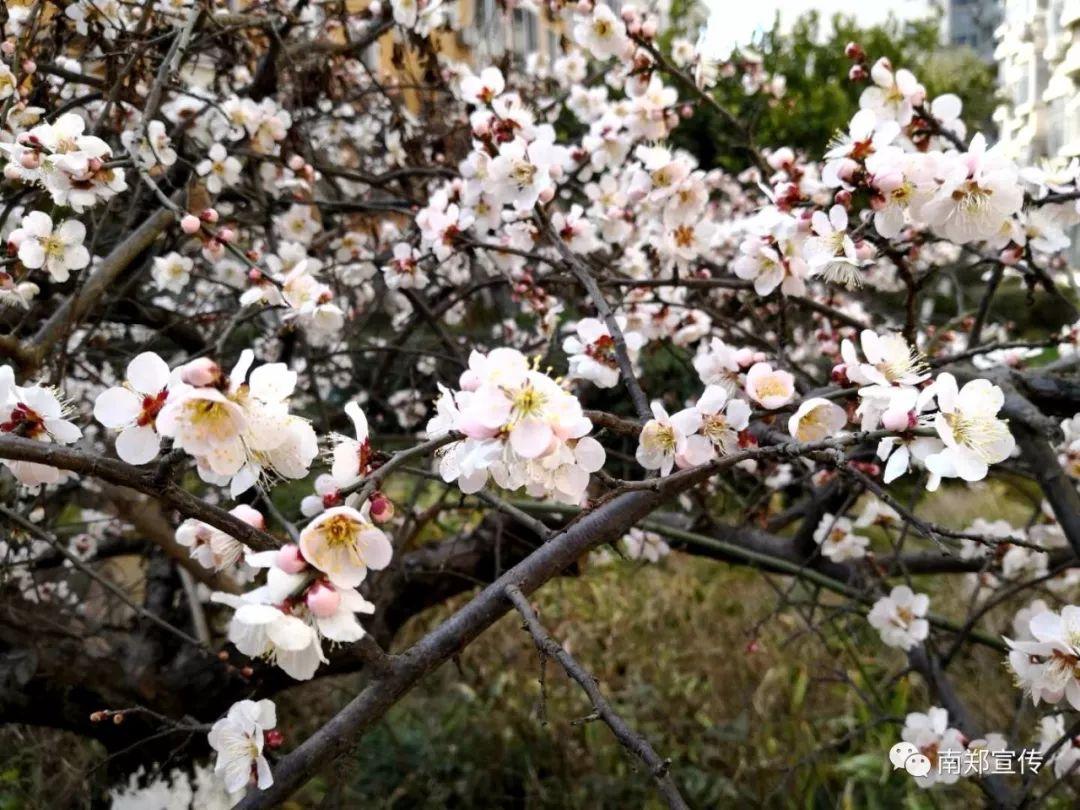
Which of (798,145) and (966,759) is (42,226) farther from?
(798,145)

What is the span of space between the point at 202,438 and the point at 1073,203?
149 centimetres

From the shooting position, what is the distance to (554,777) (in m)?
2.84

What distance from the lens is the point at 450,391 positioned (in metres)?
0.82

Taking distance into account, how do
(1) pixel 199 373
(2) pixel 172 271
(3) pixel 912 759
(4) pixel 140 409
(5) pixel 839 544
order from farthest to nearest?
(5) pixel 839 544, (2) pixel 172 271, (3) pixel 912 759, (4) pixel 140 409, (1) pixel 199 373

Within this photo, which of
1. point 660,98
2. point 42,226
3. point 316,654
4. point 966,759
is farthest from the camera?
point 660,98

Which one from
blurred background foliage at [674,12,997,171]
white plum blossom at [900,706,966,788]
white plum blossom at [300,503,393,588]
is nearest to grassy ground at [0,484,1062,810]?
white plum blossom at [900,706,966,788]

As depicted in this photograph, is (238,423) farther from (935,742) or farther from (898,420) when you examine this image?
(935,742)

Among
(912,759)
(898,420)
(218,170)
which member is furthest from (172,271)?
(912,759)

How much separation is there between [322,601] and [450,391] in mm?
248

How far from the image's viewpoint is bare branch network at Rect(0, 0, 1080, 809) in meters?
0.76

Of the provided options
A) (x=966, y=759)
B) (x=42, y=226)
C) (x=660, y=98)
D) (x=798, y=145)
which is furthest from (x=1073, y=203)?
(x=798, y=145)

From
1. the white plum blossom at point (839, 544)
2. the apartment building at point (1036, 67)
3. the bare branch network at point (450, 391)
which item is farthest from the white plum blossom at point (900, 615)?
the apartment building at point (1036, 67)

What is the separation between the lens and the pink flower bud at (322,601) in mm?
664

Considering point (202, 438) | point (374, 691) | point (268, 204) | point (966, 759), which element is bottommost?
point (966, 759)
